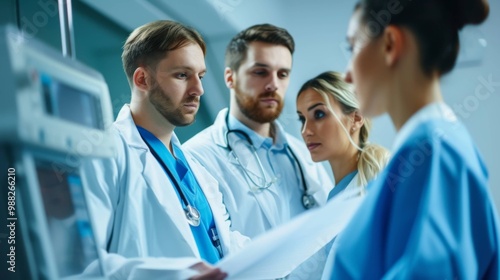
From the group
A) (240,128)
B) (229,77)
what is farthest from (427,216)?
(229,77)

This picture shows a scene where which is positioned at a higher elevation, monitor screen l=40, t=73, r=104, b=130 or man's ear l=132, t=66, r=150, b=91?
man's ear l=132, t=66, r=150, b=91

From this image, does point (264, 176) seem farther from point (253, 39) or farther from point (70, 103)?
point (70, 103)

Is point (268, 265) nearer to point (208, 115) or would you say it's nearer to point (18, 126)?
point (18, 126)

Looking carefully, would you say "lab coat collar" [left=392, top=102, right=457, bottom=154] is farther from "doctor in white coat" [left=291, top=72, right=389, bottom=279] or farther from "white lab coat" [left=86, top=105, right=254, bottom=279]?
"doctor in white coat" [left=291, top=72, right=389, bottom=279]

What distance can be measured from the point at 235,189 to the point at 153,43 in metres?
0.39

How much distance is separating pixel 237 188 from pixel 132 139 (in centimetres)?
32

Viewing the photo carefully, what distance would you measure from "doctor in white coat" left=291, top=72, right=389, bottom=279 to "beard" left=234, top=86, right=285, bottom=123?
8 centimetres

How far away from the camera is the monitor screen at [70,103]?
686mm

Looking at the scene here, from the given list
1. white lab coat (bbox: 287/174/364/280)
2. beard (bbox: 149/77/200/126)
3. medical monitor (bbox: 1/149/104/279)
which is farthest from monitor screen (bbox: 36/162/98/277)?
white lab coat (bbox: 287/174/364/280)

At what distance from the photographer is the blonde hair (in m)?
1.24

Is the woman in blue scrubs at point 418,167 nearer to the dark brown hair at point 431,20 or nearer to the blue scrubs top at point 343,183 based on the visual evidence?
the dark brown hair at point 431,20

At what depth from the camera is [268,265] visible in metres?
0.87

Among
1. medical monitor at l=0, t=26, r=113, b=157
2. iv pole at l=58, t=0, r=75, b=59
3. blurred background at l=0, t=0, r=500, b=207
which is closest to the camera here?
medical monitor at l=0, t=26, r=113, b=157

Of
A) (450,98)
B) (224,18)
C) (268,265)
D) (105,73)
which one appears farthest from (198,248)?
(450,98)
